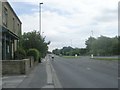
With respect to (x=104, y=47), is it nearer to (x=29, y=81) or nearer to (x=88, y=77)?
(x=88, y=77)

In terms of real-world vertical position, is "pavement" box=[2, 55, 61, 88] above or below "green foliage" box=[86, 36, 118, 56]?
below

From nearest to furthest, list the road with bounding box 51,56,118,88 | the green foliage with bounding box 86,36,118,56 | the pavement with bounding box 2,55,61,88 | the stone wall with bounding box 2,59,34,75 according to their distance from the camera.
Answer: the road with bounding box 51,56,118,88 → the pavement with bounding box 2,55,61,88 → the stone wall with bounding box 2,59,34,75 → the green foliage with bounding box 86,36,118,56

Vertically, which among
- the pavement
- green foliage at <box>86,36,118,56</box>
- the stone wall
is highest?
green foliage at <box>86,36,118,56</box>

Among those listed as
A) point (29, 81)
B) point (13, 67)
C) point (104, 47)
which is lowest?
point (29, 81)

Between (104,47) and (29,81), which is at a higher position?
(104,47)

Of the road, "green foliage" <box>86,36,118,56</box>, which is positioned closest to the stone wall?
the road

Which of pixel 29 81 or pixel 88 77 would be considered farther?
pixel 88 77

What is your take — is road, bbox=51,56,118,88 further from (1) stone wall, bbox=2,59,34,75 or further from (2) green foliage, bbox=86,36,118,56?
(2) green foliage, bbox=86,36,118,56

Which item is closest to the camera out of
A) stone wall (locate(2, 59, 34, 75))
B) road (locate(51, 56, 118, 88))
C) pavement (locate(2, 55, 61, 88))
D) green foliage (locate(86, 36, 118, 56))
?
road (locate(51, 56, 118, 88))

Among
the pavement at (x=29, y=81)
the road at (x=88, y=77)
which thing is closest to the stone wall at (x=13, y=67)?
the pavement at (x=29, y=81)

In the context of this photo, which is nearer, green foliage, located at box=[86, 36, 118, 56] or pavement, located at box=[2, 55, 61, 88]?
pavement, located at box=[2, 55, 61, 88]

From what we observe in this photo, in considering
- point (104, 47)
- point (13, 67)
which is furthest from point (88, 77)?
point (104, 47)

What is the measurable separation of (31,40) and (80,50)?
139 metres

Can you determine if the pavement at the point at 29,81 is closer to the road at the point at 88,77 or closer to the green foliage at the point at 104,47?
the road at the point at 88,77
